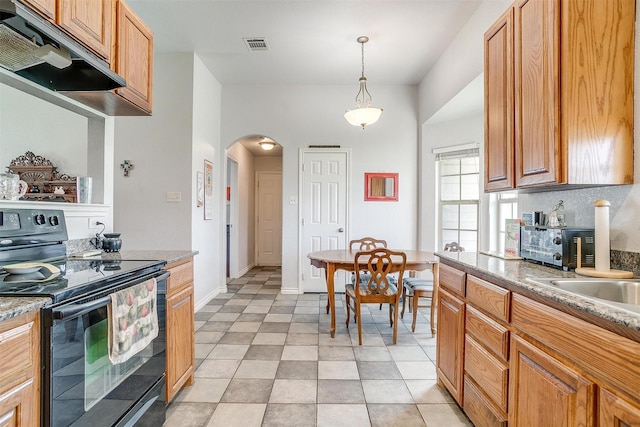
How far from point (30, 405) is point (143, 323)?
1.76ft

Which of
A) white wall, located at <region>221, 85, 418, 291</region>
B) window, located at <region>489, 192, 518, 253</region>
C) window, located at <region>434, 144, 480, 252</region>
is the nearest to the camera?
window, located at <region>489, 192, 518, 253</region>

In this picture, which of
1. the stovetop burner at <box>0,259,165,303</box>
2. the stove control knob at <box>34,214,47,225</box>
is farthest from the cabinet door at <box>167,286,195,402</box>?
the stove control knob at <box>34,214,47,225</box>

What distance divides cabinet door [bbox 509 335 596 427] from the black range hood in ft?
7.30

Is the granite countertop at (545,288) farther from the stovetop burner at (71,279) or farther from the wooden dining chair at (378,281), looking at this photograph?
the stovetop burner at (71,279)

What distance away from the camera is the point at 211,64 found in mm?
3955

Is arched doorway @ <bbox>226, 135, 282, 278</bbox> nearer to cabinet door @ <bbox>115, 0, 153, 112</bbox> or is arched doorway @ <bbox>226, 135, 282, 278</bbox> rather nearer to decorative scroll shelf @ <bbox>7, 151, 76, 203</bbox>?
decorative scroll shelf @ <bbox>7, 151, 76, 203</bbox>

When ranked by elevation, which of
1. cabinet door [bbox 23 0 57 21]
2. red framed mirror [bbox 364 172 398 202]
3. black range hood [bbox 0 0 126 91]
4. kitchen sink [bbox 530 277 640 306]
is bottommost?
kitchen sink [bbox 530 277 640 306]

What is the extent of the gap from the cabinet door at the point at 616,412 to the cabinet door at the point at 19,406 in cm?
162

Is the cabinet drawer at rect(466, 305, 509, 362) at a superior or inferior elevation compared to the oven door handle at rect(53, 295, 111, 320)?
inferior

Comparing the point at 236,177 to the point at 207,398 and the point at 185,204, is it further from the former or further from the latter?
the point at 207,398

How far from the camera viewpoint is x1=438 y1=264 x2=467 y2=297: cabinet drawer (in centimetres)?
182

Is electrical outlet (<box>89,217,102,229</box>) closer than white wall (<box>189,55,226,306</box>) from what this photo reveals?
Yes

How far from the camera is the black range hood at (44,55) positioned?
1.19 metres

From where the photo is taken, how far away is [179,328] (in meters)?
1.92
